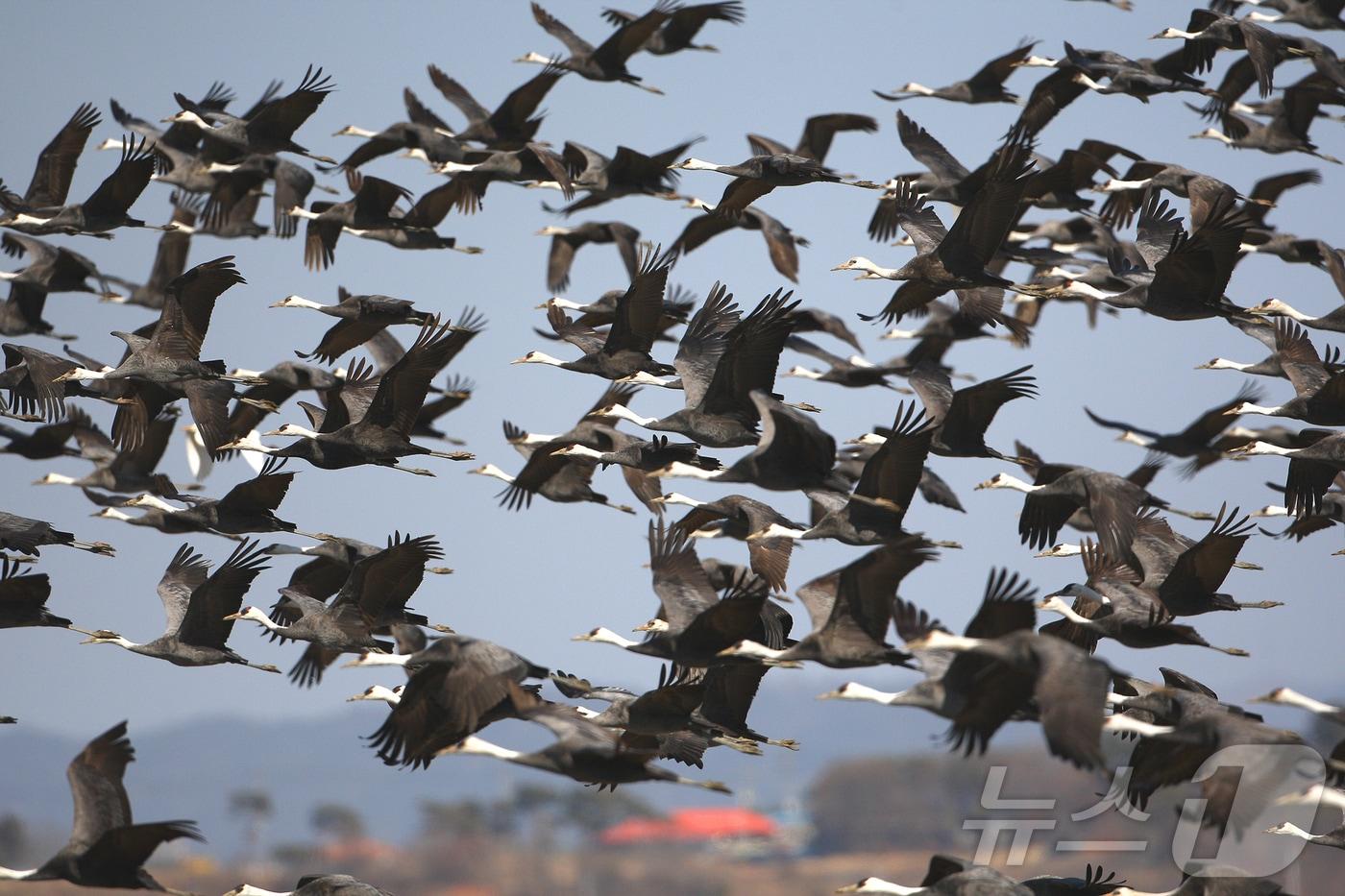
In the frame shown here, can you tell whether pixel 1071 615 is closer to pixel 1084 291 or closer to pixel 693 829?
pixel 1084 291

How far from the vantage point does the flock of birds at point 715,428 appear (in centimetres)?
1512

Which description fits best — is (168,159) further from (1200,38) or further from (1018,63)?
(1200,38)

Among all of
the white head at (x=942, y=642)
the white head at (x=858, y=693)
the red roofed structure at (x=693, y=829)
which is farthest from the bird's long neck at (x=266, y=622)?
the red roofed structure at (x=693, y=829)

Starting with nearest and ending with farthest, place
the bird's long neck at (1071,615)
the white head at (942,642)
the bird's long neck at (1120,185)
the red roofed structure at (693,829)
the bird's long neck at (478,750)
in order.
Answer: the white head at (942,642), the bird's long neck at (478,750), the bird's long neck at (1071,615), the bird's long neck at (1120,185), the red roofed structure at (693,829)

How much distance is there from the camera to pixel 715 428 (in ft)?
57.0

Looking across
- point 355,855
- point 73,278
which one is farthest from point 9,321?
point 355,855

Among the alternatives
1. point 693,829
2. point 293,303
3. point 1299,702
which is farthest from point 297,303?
point 693,829

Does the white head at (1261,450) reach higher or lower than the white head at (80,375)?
higher

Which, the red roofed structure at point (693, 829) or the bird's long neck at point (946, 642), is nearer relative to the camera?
the bird's long neck at point (946, 642)

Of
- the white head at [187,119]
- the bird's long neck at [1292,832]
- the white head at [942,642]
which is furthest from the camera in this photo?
the white head at [187,119]

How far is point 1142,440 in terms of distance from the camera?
862 inches

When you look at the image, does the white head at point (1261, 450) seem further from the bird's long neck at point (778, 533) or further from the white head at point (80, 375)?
the white head at point (80, 375)

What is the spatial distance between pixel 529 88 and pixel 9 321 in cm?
768

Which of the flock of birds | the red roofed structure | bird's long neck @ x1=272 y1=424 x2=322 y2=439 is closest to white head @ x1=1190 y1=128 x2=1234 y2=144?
the flock of birds
